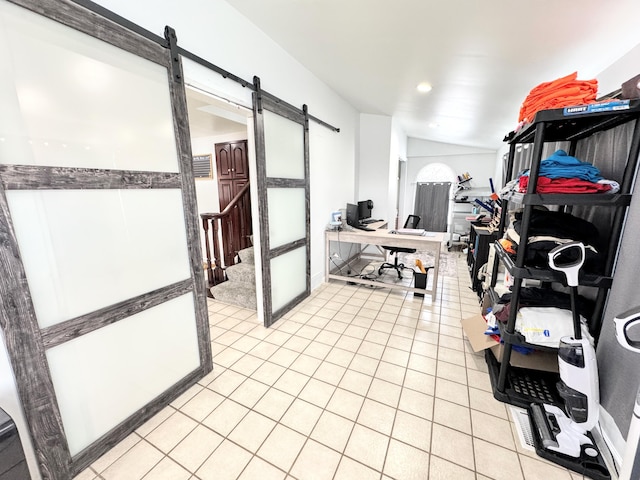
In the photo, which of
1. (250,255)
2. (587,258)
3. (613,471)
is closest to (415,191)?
(250,255)

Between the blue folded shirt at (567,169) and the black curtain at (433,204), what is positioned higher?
the blue folded shirt at (567,169)

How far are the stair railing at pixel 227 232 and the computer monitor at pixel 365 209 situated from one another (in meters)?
1.83

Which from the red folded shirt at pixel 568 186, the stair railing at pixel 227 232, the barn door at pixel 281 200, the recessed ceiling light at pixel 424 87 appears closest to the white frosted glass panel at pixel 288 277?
the barn door at pixel 281 200

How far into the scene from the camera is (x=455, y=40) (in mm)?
1984

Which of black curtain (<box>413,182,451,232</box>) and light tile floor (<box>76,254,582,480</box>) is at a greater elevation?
black curtain (<box>413,182,451,232</box>)

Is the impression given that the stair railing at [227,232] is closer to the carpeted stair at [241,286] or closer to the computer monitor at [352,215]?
the carpeted stair at [241,286]

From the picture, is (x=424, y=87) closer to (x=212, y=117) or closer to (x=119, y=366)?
(x=212, y=117)

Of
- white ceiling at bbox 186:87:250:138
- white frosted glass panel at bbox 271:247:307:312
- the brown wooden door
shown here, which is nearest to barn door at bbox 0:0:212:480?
white ceiling at bbox 186:87:250:138

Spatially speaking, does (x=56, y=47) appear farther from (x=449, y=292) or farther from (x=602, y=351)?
(x=449, y=292)

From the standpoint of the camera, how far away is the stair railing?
348 cm

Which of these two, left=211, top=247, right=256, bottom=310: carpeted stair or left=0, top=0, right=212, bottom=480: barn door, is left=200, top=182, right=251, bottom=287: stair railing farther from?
left=0, top=0, right=212, bottom=480: barn door

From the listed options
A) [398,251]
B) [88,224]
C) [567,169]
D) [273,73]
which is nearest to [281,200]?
[273,73]

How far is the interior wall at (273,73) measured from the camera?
1600 millimetres

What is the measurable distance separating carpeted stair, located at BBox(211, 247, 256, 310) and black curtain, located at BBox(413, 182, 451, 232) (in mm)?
5168
